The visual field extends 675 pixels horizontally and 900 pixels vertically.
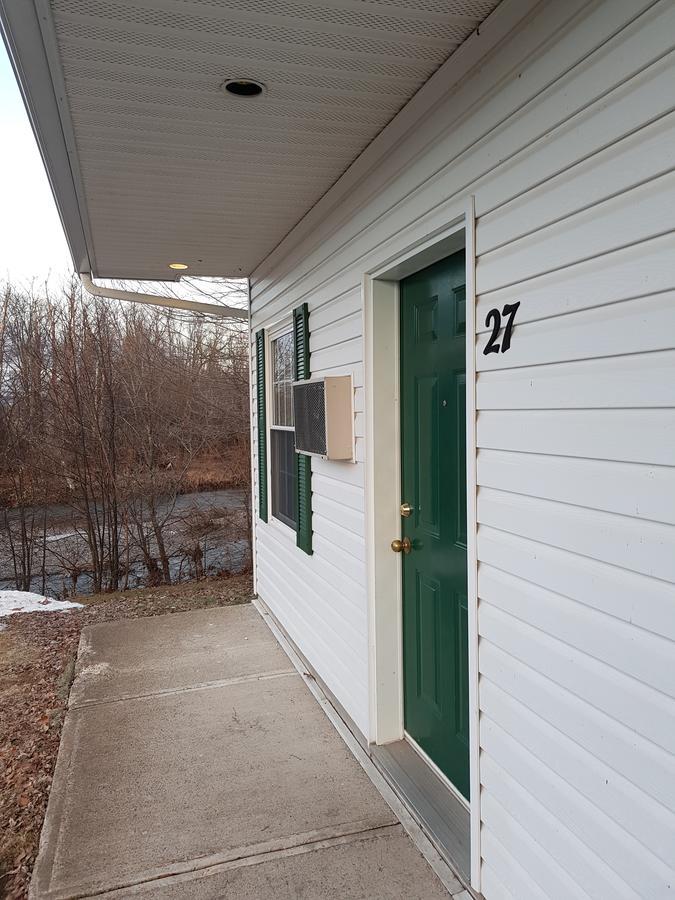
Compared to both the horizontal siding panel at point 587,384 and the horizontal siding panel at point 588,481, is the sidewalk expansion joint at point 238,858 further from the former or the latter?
the horizontal siding panel at point 587,384

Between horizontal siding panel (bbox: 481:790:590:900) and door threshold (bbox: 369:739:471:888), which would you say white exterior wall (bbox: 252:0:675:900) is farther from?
door threshold (bbox: 369:739:471:888)

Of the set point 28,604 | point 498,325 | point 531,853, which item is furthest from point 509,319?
point 28,604

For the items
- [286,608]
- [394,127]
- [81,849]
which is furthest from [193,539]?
[394,127]

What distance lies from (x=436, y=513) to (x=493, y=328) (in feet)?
2.96

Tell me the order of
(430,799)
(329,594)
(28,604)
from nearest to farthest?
(430,799) → (329,594) → (28,604)

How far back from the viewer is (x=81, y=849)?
7.25ft

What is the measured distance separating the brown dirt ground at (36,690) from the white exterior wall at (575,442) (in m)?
1.69

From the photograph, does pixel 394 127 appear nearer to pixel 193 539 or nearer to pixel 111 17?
pixel 111 17

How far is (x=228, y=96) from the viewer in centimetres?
203

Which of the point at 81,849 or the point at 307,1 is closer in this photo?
the point at 307,1

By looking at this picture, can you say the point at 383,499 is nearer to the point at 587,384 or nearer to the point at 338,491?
the point at 338,491

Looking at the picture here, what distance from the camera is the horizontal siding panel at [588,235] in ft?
4.01

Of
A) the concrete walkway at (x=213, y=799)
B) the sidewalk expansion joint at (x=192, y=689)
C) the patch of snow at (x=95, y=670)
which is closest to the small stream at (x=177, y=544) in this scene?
the patch of snow at (x=95, y=670)

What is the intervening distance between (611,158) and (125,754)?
292 centimetres
